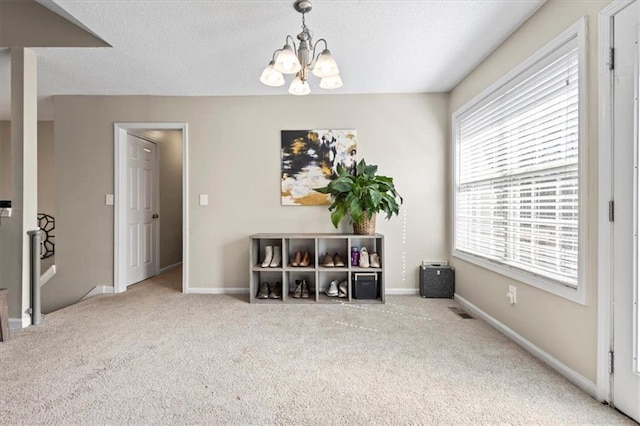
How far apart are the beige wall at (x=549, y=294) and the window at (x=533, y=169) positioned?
0.06m

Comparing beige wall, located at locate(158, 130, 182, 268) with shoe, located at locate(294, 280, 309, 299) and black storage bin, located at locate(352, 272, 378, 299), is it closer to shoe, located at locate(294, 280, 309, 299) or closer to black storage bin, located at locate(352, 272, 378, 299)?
shoe, located at locate(294, 280, 309, 299)

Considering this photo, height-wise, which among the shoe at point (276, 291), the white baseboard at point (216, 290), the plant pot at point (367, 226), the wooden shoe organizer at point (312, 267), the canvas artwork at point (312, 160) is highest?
the canvas artwork at point (312, 160)

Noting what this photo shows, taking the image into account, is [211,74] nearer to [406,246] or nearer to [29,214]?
[29,214]

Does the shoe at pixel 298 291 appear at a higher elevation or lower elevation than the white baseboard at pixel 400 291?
higher

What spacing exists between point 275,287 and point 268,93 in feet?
7.03

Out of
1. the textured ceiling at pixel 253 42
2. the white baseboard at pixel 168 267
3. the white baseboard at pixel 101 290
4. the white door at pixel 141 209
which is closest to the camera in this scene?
the textured ceiling at pixel 253 42

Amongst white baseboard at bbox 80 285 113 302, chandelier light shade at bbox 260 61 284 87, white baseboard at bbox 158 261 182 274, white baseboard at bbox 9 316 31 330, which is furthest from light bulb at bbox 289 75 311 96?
white baseboard at bbox 158 261 182 274

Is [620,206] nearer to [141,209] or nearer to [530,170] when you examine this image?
[530,170]

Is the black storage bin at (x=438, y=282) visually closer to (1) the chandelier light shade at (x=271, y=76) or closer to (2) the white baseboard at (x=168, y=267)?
(1) the chandelier light shade at (x=271, y=76)

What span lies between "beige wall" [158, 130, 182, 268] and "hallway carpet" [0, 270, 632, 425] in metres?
1.90

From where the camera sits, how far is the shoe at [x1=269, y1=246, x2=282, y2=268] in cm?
291

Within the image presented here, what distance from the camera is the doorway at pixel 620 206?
4.09 ft

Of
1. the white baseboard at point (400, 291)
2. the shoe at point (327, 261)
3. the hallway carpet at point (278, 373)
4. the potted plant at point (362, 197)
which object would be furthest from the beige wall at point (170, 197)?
the white baseboard at point (400, 291)

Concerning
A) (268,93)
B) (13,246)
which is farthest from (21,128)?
(268,93)
